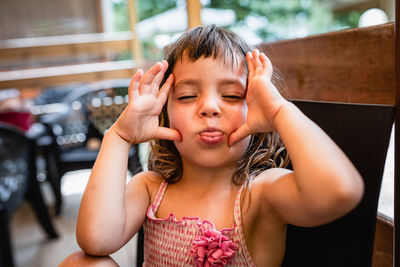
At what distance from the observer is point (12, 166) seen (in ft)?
6.38

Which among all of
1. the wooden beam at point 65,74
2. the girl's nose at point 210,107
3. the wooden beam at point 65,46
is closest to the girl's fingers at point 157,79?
the girl's nose at point 210,107

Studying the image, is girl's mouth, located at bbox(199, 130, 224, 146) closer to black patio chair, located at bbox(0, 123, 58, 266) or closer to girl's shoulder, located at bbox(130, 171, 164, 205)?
girl's shoulder, located at bbox(130, 171, 164, 205)

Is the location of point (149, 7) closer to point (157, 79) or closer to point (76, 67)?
point (76, 67)

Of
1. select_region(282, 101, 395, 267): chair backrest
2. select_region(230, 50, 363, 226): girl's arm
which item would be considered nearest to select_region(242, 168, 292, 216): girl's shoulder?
select_region(230, 50, 363, 226): girl's arm

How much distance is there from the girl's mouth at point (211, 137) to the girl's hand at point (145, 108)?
7 cm

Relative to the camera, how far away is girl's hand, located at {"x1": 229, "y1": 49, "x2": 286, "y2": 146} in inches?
28.4

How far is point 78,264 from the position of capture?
2.39 feet

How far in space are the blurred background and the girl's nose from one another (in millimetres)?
500

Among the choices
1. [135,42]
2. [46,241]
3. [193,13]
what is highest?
[193,13]

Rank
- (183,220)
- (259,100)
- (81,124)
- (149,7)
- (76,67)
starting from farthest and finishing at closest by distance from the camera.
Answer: (76,67) < (149,7) < (81,124) < (183,220) < (259,100)

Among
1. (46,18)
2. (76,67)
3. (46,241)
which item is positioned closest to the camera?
(46,241)

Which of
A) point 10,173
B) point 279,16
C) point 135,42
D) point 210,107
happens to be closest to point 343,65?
point 210,107

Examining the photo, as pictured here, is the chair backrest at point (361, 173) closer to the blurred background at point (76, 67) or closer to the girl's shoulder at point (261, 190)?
the girl's shoulder at point (261, 190)

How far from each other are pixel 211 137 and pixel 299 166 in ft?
0.70
